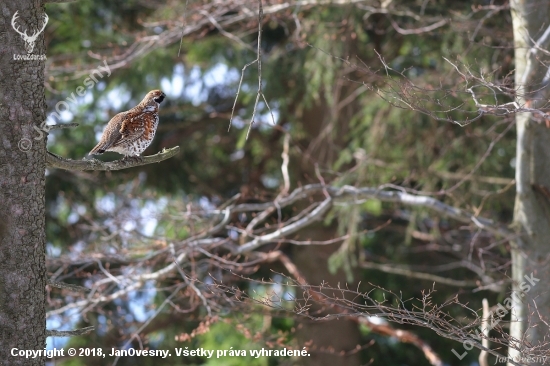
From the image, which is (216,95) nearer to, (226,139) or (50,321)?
(226,139)

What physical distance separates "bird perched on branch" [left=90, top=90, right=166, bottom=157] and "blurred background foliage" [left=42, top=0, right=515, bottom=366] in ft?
8.00

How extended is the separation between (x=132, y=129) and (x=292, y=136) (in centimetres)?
534

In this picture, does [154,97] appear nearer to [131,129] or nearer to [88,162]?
[131,129]

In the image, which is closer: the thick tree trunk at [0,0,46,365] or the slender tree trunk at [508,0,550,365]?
the thick tree trunk at [0,0,46,365]

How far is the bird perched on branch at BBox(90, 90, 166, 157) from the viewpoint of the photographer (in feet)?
11.5

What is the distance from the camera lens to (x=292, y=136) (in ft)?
28.9

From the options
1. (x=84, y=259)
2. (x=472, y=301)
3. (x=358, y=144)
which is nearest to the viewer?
(x=84, y=259)

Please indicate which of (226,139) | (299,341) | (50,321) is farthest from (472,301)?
(50,321)

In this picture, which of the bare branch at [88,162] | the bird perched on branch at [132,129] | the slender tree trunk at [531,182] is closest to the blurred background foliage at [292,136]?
the slender tree trunk at [531,182]

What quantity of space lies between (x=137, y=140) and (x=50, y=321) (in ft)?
12.5

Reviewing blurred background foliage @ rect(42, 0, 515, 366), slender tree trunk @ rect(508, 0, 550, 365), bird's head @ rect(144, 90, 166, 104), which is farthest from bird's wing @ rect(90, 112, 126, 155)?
slender tree trunk @ rect(508, 0, 550, 365)

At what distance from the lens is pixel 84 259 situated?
5.27 metres

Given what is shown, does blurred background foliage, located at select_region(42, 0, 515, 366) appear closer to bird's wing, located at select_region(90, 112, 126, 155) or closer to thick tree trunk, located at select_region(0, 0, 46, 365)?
bird's wing, located at select_region(90, 112, 126, 155)

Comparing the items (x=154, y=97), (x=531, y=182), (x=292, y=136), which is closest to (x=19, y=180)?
(x=154, y=97)
